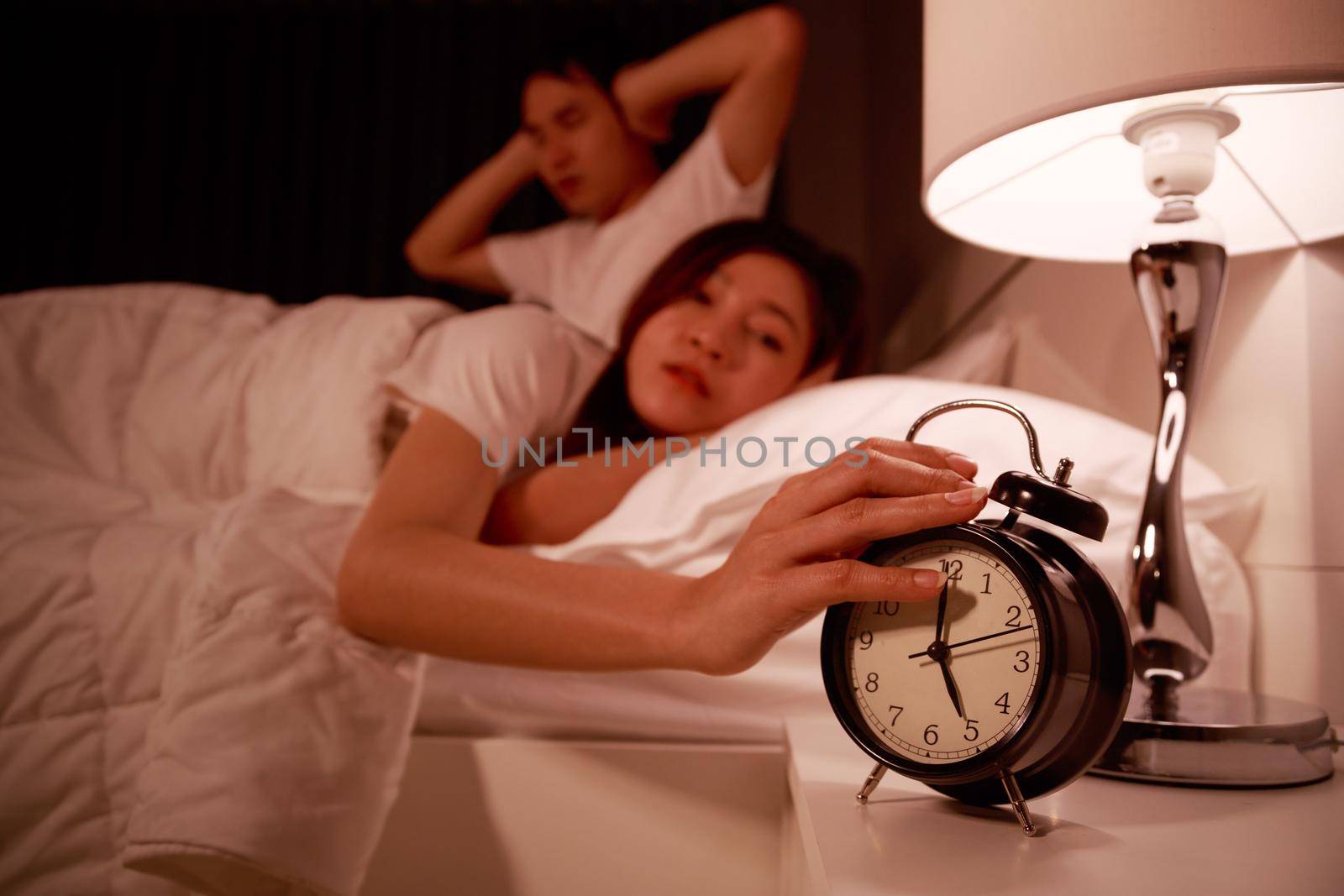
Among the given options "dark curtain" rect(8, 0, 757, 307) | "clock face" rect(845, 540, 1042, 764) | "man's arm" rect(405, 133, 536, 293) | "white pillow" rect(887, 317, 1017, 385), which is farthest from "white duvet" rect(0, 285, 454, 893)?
"dark curtain" rect(8, 0, 757, 307)

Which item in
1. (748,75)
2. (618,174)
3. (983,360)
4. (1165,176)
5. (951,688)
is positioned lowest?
(951,688)

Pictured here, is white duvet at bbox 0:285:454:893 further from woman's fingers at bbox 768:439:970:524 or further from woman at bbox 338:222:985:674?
woman's fingers at bbox 768:439:970:524

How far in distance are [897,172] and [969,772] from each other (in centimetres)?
187

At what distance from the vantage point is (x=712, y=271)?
4.40 ft

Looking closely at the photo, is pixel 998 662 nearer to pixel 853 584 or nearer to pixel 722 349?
pixel 853 584

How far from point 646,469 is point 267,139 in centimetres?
191

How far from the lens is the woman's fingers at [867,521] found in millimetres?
493

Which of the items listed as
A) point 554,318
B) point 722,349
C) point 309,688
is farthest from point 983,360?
point 309,688

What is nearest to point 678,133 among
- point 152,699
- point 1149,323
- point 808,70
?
point 808,70

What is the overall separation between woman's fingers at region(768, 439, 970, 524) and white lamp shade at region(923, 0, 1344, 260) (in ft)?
0.85

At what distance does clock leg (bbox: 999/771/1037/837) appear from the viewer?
475 millimetres

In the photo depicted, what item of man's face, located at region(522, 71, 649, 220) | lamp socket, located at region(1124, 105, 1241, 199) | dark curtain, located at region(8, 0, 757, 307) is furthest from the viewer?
dark curtain, located at region(8, 0, 757, 307)

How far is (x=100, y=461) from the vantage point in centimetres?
129

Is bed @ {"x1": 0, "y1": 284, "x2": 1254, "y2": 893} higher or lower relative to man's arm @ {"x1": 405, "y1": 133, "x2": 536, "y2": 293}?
lower
